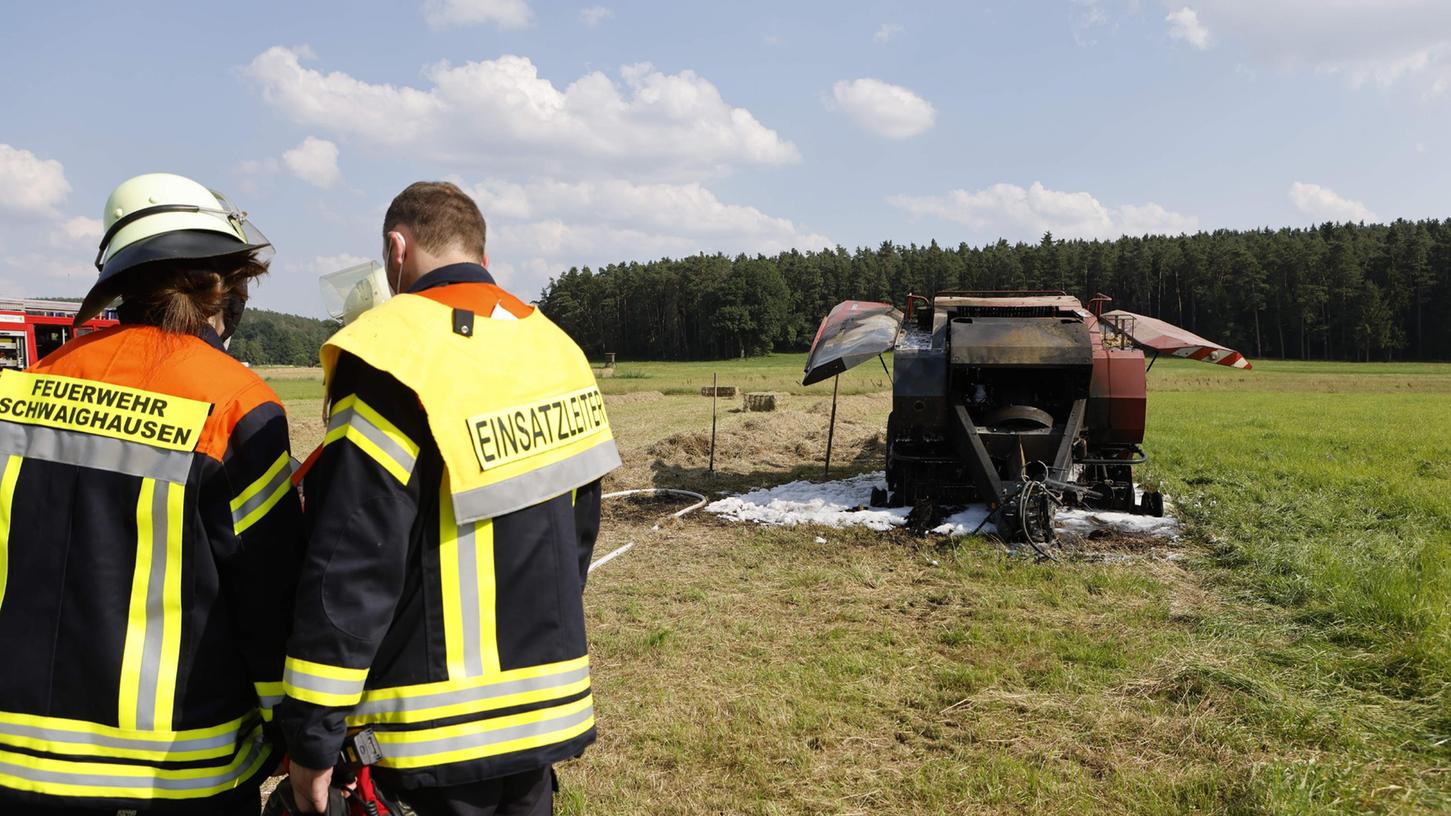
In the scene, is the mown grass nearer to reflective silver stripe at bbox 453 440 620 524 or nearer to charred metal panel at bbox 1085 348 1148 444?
charred metal panel at bbox 1085 348 1148 444

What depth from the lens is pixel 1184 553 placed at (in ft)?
25.1

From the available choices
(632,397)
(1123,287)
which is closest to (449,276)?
(632,397)

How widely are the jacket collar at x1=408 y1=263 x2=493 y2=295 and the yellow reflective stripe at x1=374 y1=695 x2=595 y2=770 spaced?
0.97m

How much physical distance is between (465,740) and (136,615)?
0.73 meters

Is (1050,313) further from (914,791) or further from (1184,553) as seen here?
(914,791)

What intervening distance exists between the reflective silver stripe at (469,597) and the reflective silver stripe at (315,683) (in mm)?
235

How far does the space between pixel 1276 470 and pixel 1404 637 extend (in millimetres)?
7629

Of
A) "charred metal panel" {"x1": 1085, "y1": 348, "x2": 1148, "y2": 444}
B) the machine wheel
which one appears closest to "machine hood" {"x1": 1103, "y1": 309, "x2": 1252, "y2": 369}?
"charred metal panel" {"x1": 1085, "y1": 348, "x2": 1148, "y2": 444}

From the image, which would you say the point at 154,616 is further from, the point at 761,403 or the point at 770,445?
the point at 761,403

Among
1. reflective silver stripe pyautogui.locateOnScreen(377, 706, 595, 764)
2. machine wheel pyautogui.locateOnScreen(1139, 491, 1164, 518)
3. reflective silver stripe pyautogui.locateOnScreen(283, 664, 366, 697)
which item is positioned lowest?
machine wheel pyautogui.locateOnScreen(1139, 491, 1164, 518)

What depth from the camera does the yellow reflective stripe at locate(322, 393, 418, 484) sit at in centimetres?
175

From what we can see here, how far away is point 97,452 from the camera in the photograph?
1829mm

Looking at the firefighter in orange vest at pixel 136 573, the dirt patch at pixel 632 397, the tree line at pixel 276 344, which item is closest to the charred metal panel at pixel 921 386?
the firefighter in orange vest at pixel 136 573

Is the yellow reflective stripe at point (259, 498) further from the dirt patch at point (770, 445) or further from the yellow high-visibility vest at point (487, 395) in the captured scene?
the dirt patch at point (770, 445)
